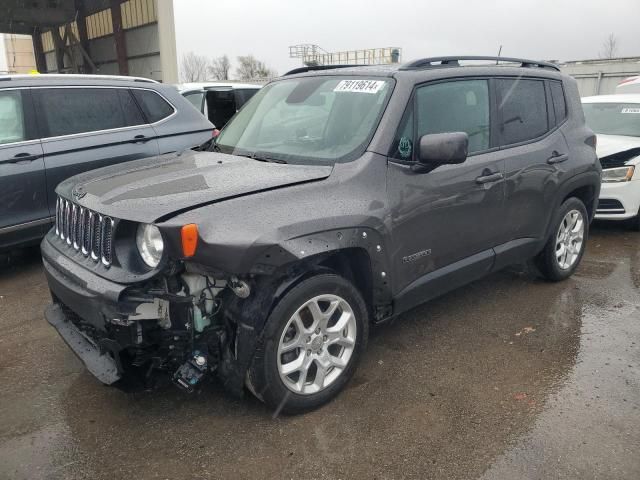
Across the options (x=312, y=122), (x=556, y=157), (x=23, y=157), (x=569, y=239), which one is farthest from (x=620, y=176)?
(x=23, y=157)

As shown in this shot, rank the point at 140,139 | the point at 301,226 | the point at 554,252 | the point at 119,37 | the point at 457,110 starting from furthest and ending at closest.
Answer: the point at 119,37 < the point at 140,139 < the point at 554,252 < the point at 457,110 < the point at 301,226

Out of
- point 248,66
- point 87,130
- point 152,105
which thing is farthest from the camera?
point 248,66

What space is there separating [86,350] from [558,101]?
4.00 meters

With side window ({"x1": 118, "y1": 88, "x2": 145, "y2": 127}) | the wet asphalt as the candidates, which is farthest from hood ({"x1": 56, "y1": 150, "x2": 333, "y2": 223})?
side window ({"x1": 118, "y1": 88, "x2": 145, "y2": 127})

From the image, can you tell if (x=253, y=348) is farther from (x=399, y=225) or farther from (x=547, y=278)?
(x=547, y=278)

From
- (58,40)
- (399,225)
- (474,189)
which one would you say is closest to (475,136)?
(474,189)

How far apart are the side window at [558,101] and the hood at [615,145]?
2267mm

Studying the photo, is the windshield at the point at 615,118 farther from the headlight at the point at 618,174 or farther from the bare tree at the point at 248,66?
the bare tree at the point at 248,66

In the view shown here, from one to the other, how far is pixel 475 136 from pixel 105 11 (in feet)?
74.6

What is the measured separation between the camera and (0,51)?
28.2m

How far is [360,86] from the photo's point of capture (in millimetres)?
3441

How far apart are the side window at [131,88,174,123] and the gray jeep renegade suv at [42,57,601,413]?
2.04 metres

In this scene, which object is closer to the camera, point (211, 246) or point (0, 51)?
point (211, 246)

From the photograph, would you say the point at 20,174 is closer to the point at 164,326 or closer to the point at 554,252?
the point at 164,326
